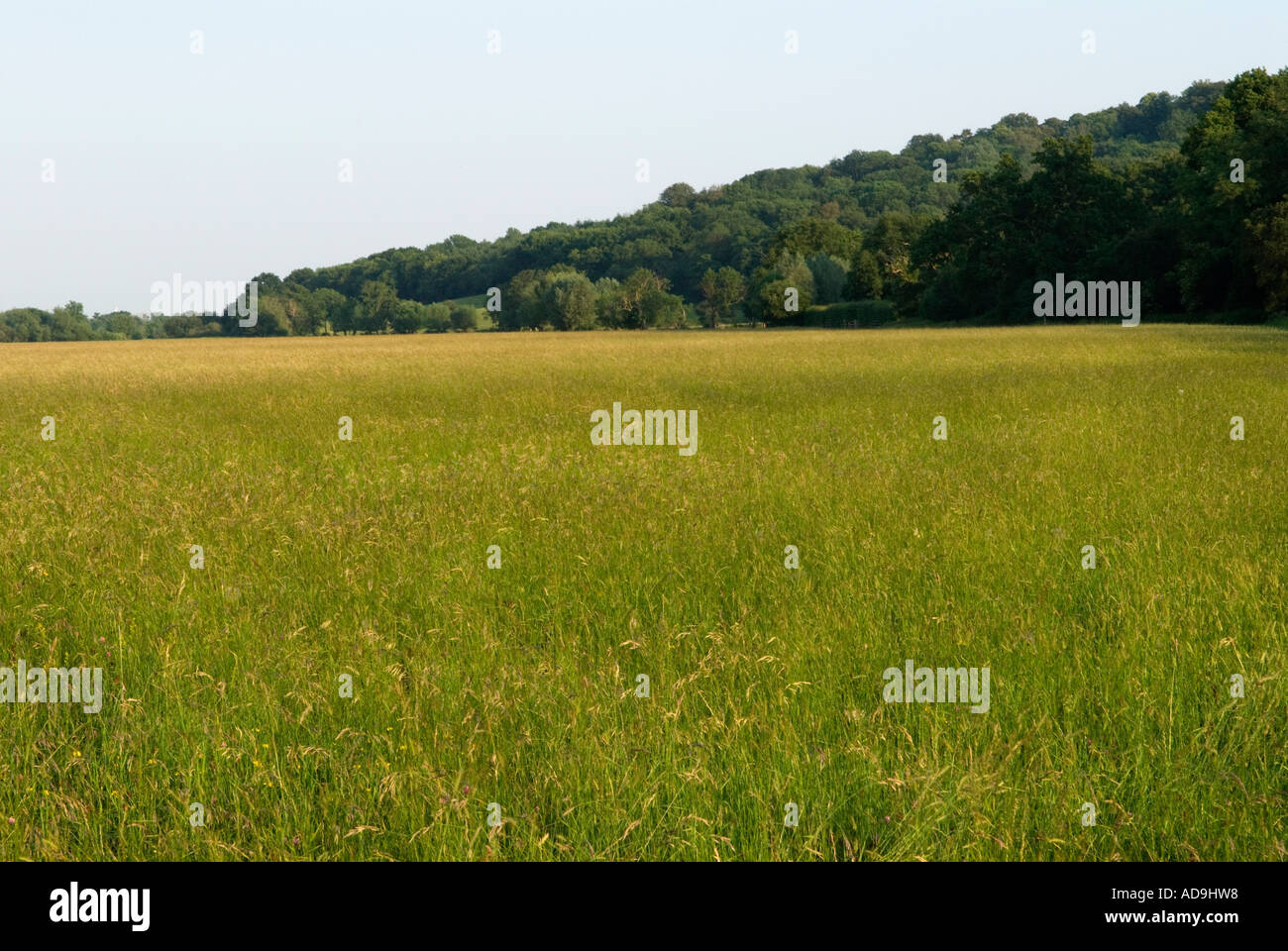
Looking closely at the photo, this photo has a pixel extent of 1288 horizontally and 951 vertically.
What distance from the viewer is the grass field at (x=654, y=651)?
3.33m

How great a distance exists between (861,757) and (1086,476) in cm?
710

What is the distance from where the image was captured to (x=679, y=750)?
3.74 metres

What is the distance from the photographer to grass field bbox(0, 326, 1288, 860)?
333 cm

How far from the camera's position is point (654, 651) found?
488 centimetres

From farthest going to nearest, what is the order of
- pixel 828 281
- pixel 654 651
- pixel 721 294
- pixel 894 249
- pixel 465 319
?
pixel 465 319, pixel 721 294, pixel 828 281, pixel 894 249, pixel 654 651

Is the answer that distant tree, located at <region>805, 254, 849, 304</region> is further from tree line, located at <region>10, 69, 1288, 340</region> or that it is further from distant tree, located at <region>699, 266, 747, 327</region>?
distant tree, located at <region>699, 266, 747, 327</region>

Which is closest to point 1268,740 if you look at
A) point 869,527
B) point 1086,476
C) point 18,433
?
point 869,527

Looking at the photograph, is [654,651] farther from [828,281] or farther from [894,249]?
[828,281]

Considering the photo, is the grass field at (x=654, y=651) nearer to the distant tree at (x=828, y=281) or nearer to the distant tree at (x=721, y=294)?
the distant tree at (x=828, y=281)

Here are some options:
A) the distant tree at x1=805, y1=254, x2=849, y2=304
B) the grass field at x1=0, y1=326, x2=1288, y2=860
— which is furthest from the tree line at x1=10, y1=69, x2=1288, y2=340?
the grass field at x1=0, y1=326, x2=1288, y2=860

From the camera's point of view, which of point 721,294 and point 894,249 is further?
point 721,294

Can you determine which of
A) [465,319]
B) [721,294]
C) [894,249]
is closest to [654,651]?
[894,249]

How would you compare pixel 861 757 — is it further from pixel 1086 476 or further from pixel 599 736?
pixel 1086 476
